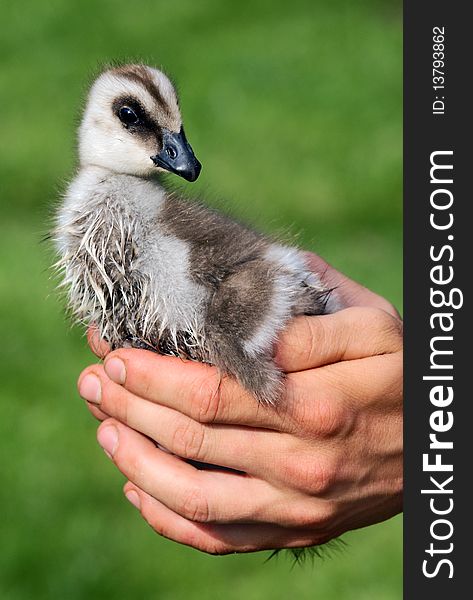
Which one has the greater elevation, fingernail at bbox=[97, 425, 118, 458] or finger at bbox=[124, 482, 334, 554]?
fingernail at bbox=[97, 425, 118, 458]

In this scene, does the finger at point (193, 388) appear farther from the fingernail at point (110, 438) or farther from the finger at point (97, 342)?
the fingernail at point (110, 438)

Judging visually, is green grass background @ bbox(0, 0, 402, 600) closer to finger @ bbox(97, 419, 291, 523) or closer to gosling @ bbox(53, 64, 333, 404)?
gosling @ bbox(53, 64, 333, 404)

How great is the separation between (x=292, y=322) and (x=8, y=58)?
495cm

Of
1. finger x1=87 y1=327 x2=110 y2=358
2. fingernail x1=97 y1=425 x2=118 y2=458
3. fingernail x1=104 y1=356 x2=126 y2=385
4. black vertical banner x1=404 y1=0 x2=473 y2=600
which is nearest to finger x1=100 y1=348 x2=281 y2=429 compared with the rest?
fingernail x1=104 y1=356 x2=126 y2=385

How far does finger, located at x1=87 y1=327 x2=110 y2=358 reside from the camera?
216cm

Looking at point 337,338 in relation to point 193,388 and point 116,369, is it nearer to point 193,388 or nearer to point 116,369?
point 193,388

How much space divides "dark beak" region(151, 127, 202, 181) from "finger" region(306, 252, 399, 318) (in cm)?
36

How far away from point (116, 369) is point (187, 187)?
4.52 ft

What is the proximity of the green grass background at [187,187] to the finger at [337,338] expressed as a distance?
44cm

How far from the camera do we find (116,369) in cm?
207

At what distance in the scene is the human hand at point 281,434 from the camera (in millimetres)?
2012

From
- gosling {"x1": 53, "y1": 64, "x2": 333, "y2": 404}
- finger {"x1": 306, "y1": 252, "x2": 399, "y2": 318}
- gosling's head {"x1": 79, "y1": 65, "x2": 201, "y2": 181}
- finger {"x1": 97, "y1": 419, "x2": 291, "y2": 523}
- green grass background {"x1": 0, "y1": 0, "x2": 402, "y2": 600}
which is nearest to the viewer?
gosling {"x1": 53, "y1": 64, "x2": 333, "y2": 404}

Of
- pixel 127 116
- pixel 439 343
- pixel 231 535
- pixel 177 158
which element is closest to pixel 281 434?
pixel 231 535
